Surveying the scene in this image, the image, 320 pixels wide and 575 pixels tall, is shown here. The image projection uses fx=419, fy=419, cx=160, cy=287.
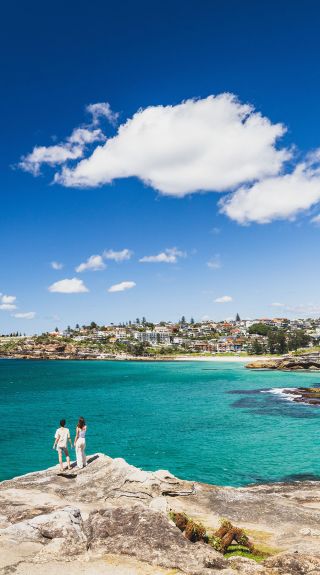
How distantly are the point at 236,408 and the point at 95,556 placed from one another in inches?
1933

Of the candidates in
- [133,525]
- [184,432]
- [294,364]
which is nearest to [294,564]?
[133,525]

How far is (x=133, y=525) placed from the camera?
39.7 ft

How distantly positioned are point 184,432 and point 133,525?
30882 millimetres

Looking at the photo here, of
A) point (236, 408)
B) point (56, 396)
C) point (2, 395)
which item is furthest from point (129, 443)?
point (2, 395)

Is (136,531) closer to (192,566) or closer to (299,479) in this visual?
(192,566)

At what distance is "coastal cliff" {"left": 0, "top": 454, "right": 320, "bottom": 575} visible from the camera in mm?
10367

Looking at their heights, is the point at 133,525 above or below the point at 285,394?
above

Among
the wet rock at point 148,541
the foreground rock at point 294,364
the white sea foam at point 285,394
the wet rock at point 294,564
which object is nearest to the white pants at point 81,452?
the wet rock at point 148,541

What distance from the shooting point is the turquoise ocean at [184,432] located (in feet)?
98.1

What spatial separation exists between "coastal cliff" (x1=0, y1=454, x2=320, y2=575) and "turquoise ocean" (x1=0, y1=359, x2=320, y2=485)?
8705mm

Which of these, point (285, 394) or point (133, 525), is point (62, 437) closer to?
point (133, 525)

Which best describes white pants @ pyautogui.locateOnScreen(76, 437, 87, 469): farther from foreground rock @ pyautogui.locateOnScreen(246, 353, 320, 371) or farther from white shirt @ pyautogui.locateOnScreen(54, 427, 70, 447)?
foreground rock @ pyautogui.locateOnScreen(246, 353, 320, 371)

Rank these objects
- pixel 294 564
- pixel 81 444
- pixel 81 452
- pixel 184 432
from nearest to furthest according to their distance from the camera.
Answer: pixel 294 564 < pixel 81 444 < pixel 81 452 < pixel 184 432

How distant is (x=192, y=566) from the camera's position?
404 inches
